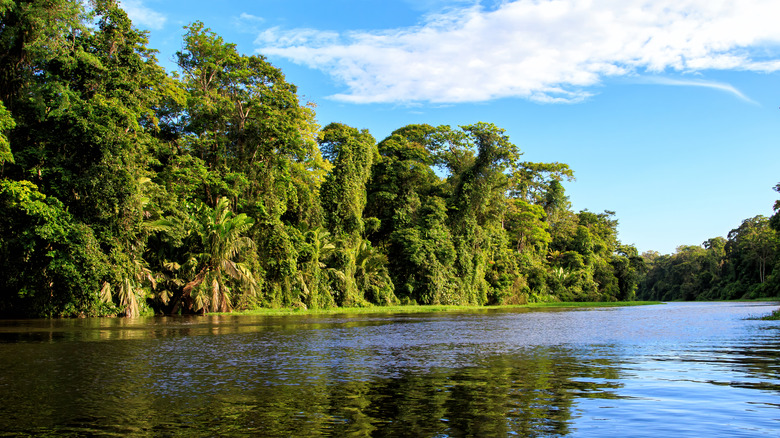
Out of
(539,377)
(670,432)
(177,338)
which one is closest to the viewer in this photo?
(670,432)

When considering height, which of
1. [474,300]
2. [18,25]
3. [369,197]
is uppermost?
[18,25]

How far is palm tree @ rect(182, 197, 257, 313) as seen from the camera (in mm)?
33656

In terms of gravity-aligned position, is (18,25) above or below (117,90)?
above

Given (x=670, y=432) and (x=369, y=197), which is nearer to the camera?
(x=670, y=432)

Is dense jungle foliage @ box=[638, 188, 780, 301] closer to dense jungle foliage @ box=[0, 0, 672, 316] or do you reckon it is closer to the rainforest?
the rainforest

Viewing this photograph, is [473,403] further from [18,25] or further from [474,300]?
[474,300]

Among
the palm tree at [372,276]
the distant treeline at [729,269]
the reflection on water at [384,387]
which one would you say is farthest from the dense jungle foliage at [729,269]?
the reflection on water at [384,387]

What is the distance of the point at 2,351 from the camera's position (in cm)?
1410

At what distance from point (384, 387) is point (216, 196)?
109 feet

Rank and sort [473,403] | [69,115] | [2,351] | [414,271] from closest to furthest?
[473,403], [2,351], [69,115], [414,271]

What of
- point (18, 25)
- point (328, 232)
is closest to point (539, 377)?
point (18, 25)

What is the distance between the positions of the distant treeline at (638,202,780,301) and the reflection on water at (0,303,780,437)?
2992 inches

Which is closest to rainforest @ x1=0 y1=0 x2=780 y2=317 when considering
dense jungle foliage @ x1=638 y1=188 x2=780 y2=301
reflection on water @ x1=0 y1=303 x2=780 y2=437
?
reflection on water @ x1=0 y1=303 x2=780 y2=437

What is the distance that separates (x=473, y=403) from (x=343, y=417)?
1.93 meters
